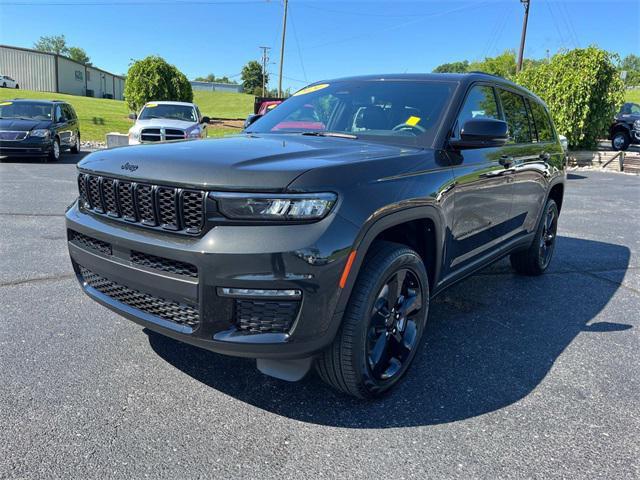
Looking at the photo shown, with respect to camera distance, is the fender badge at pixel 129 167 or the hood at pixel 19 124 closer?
the fender badge at pixel 129 167

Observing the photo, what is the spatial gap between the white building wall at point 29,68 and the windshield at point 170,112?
56984 mm

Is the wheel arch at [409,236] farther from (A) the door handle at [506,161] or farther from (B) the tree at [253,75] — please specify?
(B) the tree at [253,75]

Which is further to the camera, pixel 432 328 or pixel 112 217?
pixel 432 328

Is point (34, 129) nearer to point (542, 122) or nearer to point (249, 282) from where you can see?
point (542, 122)

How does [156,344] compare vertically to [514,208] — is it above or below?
below

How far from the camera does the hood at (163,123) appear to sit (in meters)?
12.6

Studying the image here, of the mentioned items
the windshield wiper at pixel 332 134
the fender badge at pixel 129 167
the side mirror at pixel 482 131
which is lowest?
the fender badge at pixel 129 167

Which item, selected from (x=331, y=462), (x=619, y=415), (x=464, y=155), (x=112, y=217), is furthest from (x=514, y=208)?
(x=112, y=217)

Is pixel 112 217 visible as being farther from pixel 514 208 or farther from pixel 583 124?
pixel 583 124

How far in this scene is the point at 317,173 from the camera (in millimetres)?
2207

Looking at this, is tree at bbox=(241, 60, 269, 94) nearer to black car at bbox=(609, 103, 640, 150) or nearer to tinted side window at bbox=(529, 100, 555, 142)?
black car at bbox=(609, 103, 640, 150)

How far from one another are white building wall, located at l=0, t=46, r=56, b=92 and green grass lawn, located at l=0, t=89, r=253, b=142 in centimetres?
1302

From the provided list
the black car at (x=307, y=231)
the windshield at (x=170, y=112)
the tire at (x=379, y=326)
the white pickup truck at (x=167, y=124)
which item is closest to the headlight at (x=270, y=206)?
the black car at (x=307, y=231)

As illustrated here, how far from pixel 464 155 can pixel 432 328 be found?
129cm
